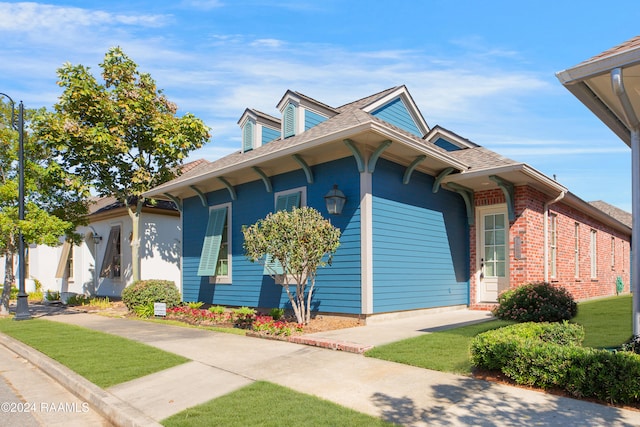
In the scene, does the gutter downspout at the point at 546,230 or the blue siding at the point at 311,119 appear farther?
the blue siding at the point at 311,119

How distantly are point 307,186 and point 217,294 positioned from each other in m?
4.97

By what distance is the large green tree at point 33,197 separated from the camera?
A: 14.3 m

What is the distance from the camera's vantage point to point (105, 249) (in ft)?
68.5

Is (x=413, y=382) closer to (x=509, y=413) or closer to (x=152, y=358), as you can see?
(x=509, y=413)

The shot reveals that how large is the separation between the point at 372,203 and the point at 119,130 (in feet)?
32.6

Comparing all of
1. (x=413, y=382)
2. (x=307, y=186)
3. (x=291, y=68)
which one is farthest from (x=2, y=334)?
(x=413, y=382)

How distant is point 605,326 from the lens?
8469 mm

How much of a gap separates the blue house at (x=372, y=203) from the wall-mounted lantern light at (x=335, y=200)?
0.72 ft

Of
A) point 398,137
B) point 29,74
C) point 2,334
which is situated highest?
point 29,74

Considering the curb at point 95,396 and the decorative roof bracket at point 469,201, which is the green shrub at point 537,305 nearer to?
the decorative roof bracket at point 469,201

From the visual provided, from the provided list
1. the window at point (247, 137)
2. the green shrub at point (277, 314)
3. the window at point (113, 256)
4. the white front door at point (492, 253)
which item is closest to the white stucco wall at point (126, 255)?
the window at point (113, 256)

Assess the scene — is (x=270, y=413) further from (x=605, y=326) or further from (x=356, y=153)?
(x=605, y=326)

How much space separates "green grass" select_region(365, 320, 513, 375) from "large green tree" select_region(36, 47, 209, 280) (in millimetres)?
12015

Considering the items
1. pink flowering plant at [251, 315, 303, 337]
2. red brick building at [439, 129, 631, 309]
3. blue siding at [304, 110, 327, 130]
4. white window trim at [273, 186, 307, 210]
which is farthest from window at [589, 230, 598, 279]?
pink flowering plant at [251, 315, 303, 337]
